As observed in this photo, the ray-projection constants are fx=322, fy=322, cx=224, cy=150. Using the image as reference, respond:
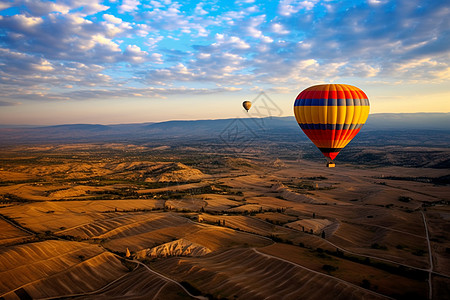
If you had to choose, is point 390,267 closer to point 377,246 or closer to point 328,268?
point 328,268

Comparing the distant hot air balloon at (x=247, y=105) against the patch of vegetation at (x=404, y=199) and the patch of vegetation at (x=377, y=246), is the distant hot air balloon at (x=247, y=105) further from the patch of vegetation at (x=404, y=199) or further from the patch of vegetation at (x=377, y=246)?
the patch of vegetation at (x=404, y=199)

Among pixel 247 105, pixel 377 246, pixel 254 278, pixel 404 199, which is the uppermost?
pixel 247 105

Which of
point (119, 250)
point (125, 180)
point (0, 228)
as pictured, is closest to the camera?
point (119, 250)

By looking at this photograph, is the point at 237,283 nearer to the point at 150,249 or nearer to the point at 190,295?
the point at 190,295

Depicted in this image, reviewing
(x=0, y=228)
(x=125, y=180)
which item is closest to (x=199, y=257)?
(x=0, y=228)

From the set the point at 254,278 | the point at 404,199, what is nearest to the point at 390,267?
the point at 254,278

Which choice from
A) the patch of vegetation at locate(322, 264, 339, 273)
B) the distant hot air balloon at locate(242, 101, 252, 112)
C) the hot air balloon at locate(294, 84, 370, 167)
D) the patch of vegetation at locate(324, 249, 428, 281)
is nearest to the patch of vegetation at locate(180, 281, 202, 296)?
the patch of vegetation at locate(322, 264, 339, 273)

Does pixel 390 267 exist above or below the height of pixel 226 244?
above

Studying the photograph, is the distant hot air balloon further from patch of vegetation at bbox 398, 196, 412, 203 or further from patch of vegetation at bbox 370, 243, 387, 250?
patch of vegetation at bbox 398, 196, 412, 203

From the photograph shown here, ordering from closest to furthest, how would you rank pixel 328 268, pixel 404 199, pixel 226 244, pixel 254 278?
pixel 254 278 < pixel 328 268 < pixel 226 244 < pixel 404 199
